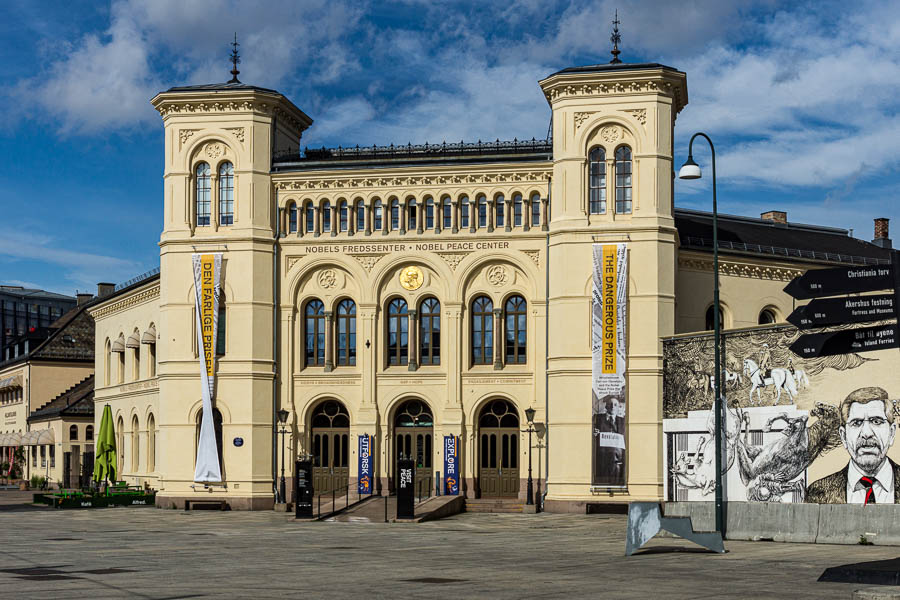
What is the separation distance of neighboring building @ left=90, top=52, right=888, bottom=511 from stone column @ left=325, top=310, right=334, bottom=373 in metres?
0.08

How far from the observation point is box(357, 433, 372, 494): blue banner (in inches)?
1828

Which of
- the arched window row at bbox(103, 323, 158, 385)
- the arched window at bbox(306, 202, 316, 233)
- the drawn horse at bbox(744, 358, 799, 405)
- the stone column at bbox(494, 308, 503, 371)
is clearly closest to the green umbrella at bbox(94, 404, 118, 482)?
the arched window row at bbox(103, 323, 158, 385)

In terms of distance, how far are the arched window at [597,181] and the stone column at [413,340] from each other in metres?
8.02

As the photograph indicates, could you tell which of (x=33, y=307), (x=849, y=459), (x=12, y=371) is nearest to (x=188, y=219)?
(x=849, y=459)

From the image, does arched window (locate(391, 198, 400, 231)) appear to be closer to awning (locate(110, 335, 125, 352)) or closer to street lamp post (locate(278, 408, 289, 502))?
street lamp post (locate(278, 408, 289, 502))

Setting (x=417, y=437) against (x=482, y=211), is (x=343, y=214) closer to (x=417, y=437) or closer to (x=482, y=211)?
(x=482, y=211)

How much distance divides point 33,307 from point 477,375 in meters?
107

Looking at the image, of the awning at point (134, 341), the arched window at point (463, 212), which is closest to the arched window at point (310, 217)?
the arched window at point (463, 212)

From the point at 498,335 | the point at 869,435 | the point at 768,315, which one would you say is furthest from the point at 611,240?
the point at 869,435

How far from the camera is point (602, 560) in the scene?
25.1 meters

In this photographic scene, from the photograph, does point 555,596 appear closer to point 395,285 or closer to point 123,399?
point 395,285

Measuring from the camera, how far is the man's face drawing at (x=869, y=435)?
30844mm

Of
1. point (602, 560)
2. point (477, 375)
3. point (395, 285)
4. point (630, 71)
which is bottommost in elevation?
point (602, 560)

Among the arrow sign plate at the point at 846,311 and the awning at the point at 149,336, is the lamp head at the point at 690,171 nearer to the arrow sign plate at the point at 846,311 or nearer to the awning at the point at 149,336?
the arrow sign plate at the point at 846,311
